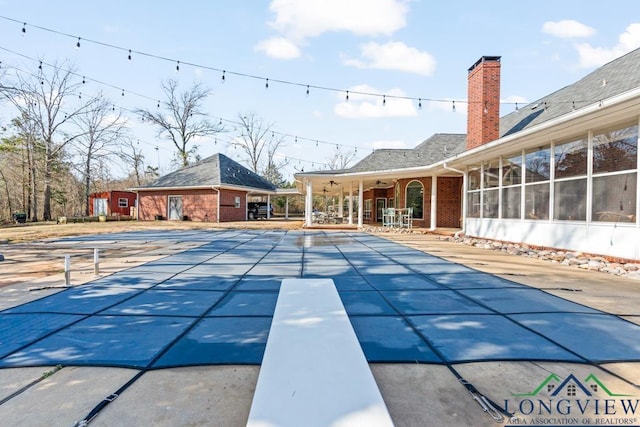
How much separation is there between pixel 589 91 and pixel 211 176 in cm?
1964

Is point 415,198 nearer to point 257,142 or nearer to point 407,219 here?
point 407,219

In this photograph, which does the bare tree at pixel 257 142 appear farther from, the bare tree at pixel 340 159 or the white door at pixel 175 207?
the white door at pixel 175 207

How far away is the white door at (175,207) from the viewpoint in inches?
867

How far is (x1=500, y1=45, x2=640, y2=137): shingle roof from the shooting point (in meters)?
6.68

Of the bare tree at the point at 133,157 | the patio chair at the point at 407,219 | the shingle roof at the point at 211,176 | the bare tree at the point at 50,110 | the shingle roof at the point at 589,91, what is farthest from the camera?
the bare tree at the point at 133,157

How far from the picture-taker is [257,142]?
121 feet

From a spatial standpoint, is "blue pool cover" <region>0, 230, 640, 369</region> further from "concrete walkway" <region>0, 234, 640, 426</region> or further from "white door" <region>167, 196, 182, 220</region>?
"white door" <region>167, 196, 182, 220</region>

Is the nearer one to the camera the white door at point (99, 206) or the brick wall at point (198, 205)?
the brick wall at point (198, 205)

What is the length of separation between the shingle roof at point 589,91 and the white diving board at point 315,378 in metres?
6.85

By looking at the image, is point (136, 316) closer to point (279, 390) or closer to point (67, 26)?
point (279, 390)

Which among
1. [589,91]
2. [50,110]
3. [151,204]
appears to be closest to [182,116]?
[50,110]

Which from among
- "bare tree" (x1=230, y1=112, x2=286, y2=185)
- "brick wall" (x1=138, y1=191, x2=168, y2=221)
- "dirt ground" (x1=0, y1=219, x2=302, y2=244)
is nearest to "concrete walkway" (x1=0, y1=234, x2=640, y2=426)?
"dirt ground" (x1=0, y1=219, x2=302, y2=244)

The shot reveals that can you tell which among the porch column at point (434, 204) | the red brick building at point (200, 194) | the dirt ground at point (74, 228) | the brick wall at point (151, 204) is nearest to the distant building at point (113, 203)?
the brick wall at point (151, 204)

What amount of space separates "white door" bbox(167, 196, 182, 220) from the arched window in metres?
15.4
